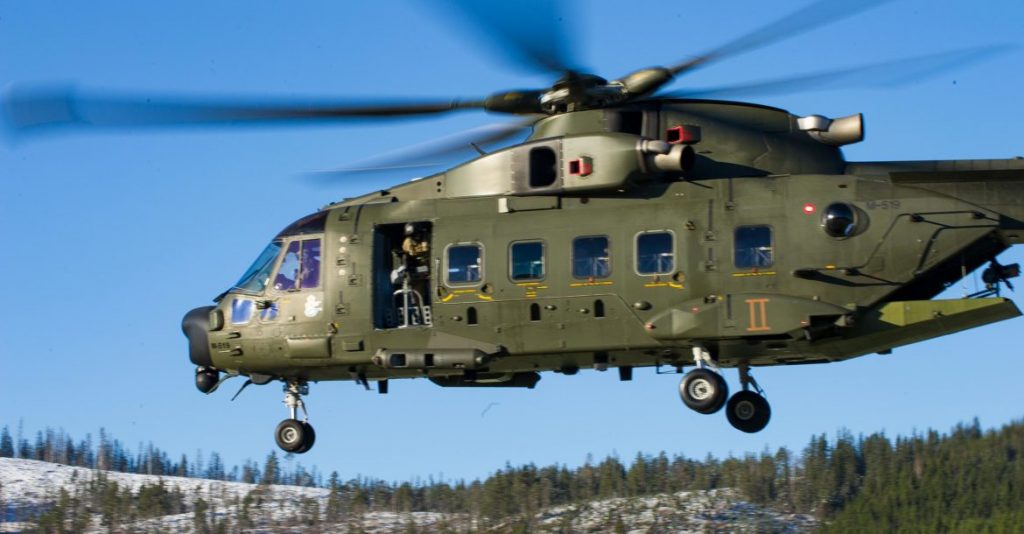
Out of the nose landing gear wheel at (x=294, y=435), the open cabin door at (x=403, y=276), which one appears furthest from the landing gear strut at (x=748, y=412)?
the nose landing gear wheel at (x=294, y=435)

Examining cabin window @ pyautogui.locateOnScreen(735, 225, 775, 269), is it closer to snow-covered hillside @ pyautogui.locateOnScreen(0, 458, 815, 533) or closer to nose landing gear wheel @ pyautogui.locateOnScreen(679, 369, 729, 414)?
nose landing gear wheel @ pyautogui.locateOnScreen(679, 369, 729, 414)

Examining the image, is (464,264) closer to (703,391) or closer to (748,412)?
(703,391)

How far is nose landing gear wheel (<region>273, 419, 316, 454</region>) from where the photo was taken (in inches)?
1009

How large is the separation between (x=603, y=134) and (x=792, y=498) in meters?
116

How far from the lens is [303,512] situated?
399 ft

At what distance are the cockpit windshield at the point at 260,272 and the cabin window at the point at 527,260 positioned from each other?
4573 mm

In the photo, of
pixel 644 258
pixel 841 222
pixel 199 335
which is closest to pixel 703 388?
pixel 644 258

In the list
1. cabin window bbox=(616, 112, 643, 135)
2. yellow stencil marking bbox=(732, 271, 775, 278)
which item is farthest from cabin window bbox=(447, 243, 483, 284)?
yellow stencil marking bbox=(732, 271, 775, 278)

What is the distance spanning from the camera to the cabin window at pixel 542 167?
23375mm

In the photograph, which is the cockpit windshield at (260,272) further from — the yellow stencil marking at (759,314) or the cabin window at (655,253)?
the yellow stencil marking at (759,314)

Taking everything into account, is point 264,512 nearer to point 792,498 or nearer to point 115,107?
point 792,498

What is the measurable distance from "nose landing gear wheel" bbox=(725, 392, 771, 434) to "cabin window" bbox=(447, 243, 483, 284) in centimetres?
447

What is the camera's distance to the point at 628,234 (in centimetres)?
Answer: 2266

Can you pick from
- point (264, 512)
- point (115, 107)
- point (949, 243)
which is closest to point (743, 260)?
point (949, 243)
